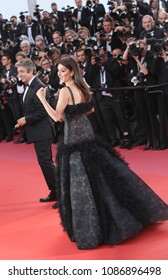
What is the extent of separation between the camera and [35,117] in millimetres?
6500

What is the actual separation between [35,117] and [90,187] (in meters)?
1.74

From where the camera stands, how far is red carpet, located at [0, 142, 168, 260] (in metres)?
4.84

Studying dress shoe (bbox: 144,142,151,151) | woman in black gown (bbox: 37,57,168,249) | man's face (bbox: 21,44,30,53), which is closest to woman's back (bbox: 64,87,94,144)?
woman in black gown (bbox: 37,57,168,249)

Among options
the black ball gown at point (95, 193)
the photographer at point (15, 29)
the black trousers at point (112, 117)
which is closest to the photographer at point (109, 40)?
the black trousers at point (112, 117)

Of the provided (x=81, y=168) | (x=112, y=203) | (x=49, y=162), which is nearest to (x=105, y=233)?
(x=112, y=203)

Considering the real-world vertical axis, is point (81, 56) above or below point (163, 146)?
above

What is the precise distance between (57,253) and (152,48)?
414 centimetres

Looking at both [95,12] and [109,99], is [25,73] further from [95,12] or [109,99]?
[95,12]

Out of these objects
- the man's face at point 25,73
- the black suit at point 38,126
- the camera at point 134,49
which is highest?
the camera at point 134,49

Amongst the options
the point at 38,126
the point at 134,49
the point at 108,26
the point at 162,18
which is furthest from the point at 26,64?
the point at 108,26

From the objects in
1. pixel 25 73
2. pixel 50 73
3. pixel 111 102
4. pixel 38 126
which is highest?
pixel 25 73

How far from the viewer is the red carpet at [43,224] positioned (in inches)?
191

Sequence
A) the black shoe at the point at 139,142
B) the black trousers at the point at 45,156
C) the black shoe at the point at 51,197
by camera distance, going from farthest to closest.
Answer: the black shoe at the point at 139,142
the black shoe at the point at 51,197
the black trousers at the point at 45,156

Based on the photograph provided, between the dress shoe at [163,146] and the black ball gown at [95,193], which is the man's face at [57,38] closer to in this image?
the dress shoe at [163,146]
